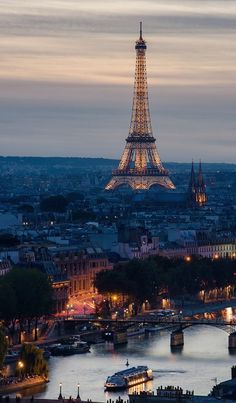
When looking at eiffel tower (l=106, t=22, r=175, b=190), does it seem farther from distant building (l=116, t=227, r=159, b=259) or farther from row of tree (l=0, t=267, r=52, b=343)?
row of tree (l=0, t=267, r=52, b=343)

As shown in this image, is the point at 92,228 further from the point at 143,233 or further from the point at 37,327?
the point at 37,327

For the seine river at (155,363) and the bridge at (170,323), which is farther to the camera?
the bridge at (170,323)

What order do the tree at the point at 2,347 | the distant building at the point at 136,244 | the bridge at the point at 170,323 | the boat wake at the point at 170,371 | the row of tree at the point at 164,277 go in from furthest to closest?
1. the distant building at the point at 136,244
2. the row of tree at the point at 164,277
3. the bridge at the point at 170,323
4. the boat wake at the point at 170,371
5. the tree at the point at 2,347

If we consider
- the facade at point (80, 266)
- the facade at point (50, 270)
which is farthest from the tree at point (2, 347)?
the facade at point (80, 266)

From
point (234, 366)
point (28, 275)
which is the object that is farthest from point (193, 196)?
point (234, 366)

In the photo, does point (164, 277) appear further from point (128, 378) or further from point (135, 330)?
point (128, 378)

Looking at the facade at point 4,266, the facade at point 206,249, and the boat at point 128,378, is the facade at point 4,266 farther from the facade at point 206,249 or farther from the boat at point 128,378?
the facade at point 206,249

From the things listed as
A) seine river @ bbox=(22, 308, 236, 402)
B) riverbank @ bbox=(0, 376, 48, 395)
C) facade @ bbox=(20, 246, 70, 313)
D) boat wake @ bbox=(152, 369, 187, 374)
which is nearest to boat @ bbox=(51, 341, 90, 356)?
seine river @ bbox=(22, 308, 236, 402)
